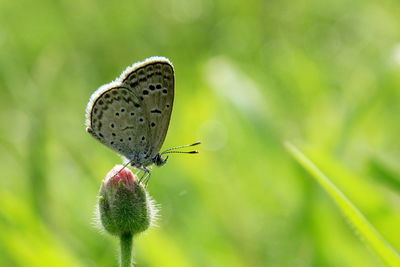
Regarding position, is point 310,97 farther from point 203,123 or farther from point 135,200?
point 135,200

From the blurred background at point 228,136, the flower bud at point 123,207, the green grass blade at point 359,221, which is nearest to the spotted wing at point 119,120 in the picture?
the blurred background at point 228,136

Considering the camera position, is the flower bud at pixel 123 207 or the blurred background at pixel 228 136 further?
the blurred background at pixel 228 136

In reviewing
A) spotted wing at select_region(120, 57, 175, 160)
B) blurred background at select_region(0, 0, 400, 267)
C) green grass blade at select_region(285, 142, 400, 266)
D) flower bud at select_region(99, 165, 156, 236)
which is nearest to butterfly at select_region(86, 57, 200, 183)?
spotted wing at select_region(120, 57, 175, 160)

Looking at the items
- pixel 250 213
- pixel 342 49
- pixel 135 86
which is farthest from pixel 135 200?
pixel 342 49

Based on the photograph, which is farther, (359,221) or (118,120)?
(118,120)

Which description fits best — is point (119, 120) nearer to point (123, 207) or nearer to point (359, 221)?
point (123, 207)

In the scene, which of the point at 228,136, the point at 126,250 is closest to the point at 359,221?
the point at 126,250

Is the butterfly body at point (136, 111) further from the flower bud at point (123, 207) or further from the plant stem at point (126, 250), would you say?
the plant stem at point (126, 250)
